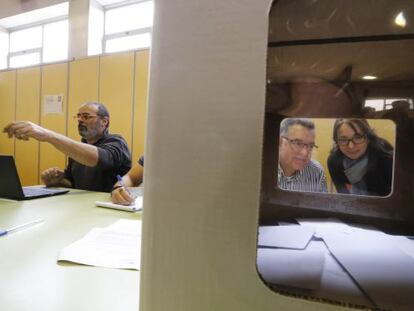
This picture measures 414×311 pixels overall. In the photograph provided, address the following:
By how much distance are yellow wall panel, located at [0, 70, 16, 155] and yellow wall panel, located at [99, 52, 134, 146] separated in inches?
52.0

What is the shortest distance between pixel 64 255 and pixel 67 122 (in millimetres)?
2665

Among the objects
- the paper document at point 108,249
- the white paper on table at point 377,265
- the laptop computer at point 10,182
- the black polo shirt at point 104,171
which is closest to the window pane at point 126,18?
the black polo shirt at point 104,171

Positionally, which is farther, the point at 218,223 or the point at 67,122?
the point at 67,122

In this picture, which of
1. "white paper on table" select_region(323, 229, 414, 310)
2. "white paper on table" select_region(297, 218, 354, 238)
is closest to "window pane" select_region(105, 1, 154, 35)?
"white paper on table" select_region(297, 218, 354, 238)

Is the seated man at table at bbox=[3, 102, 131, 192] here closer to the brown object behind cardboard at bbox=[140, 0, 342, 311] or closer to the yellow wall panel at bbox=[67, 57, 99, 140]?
the yellow wall panel at bbox=[67, 57, 99, 140]

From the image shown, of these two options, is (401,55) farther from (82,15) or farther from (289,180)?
(82,15)

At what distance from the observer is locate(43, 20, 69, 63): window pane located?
3576mm

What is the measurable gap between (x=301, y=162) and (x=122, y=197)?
2.27ft

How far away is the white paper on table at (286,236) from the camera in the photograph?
40 cm

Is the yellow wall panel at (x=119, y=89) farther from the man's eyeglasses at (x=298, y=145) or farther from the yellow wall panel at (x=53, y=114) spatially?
the man's eyeglasses at (x=298, y=145)

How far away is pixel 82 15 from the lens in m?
3.22

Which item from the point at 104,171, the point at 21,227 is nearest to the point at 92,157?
the point at 104,171

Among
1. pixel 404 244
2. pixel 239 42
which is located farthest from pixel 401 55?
pixel 239 42

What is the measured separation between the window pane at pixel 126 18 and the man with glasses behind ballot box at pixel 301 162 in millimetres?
2999
